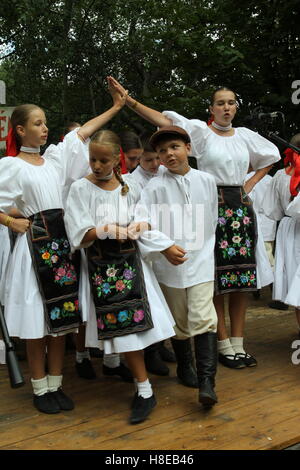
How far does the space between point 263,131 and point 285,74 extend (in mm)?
4756

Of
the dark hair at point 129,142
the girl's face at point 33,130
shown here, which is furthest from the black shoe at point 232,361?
the girl's face at point 33,130

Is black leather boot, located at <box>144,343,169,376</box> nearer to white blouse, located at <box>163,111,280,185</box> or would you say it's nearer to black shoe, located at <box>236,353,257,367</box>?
black shoe, located at <box>236,353,257,367</box>

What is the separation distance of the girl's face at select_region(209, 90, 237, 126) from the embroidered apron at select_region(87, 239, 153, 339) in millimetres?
1309

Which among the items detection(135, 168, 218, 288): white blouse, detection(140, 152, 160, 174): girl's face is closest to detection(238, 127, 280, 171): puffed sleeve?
detection(140, 152, 160, 174): girl's face

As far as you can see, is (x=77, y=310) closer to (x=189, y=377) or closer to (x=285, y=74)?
(x=189, y=377)

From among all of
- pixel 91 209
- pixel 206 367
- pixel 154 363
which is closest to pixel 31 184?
pixel 91 209

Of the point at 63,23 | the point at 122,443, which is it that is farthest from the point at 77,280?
the point at 63,23

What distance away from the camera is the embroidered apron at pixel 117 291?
3199 millimetres

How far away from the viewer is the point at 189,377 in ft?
12.2

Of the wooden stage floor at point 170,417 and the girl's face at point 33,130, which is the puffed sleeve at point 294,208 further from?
the girl's face at point 33,130

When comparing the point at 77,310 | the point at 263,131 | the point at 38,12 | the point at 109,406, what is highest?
the point at 38,12

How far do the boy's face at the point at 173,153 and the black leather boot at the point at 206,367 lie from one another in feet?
3.30

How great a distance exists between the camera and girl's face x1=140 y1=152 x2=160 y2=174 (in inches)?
166

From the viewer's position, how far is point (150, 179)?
4.02 m
